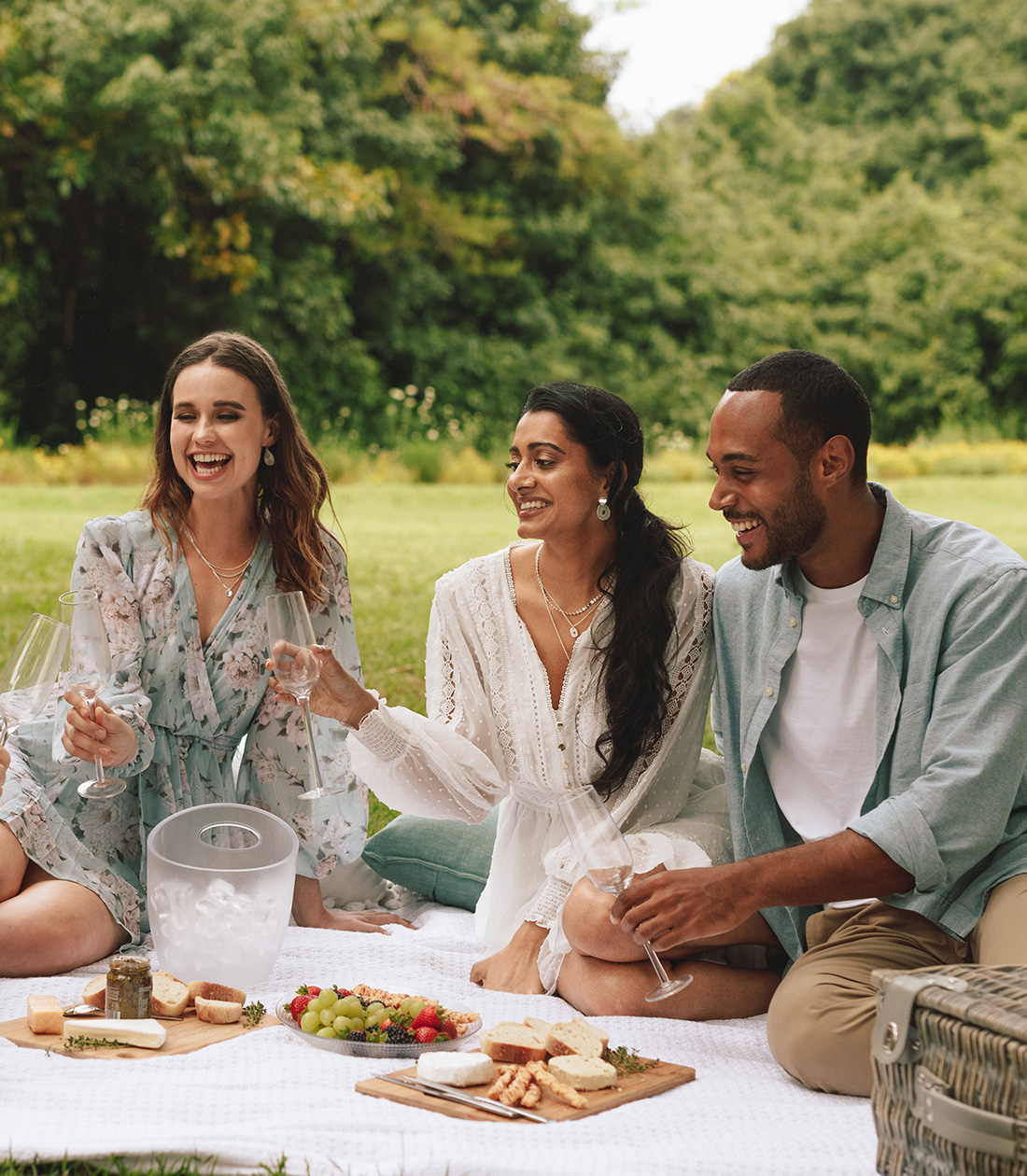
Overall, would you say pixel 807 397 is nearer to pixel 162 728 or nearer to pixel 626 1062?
pixel 626 1062

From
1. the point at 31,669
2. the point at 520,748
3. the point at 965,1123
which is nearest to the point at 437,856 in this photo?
the point at 520,748

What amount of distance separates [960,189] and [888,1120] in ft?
58.7

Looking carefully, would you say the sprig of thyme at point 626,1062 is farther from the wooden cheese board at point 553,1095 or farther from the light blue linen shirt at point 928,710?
the light blue linen shirt at point 928,710

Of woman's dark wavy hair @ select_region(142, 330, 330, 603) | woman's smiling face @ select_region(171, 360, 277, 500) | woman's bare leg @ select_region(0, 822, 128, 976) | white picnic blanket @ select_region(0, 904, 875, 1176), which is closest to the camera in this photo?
white picnic blanket @ select_region(0, 904, 875, 1176)

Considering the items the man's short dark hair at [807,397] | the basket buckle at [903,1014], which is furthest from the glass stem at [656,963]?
the man's short dark hair at [807,397]

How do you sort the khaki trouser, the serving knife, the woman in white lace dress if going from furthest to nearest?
1. the woman in white lace dress
2. the khaki trouser
3. the serving knife

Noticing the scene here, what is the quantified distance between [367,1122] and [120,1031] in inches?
29.4

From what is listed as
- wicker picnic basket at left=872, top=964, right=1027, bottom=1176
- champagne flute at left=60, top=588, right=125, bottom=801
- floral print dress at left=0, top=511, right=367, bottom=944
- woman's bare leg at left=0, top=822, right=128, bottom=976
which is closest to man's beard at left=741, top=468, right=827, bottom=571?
wicker picnic basket at left=872, top=964, right=1027, bottom=1176

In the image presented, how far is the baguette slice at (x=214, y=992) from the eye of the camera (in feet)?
10.7

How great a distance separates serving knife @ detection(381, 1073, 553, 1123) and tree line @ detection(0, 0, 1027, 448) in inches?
437

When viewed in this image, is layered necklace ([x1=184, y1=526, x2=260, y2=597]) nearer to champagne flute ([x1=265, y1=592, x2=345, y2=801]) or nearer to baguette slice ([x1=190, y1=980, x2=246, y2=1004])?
champagne flute ([x1=265, y1=592, x2=345, y2=801])

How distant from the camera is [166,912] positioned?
347 cm

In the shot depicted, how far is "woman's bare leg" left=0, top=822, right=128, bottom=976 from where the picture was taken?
354 centimetres

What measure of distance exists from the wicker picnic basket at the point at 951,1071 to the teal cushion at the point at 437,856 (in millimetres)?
2318
